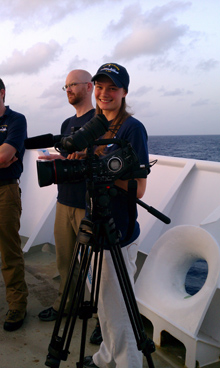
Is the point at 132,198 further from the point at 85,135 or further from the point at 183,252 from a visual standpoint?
the point at 183,252

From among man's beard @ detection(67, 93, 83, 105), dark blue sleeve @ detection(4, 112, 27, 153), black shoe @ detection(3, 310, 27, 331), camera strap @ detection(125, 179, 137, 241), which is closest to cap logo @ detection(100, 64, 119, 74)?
camera strap @ detection(125, 179, 137, 241)

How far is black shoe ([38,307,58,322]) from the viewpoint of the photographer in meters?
3.05

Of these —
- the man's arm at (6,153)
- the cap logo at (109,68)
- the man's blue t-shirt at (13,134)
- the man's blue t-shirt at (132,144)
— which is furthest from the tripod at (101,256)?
the man's blue t-shirt at (13,134)

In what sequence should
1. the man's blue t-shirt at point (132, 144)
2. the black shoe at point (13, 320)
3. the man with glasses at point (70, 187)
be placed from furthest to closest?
the black shoe at point (13, 320), the man with glasses at point (70, 187), the man's blue t-shirt at point (132, 144)

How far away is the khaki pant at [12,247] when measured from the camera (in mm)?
2938

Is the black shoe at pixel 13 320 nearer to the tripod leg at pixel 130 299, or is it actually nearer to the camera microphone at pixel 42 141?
the tripod leg at pixel 130 299

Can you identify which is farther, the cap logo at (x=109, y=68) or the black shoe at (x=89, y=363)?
the black shoe at (x=89, y=363)

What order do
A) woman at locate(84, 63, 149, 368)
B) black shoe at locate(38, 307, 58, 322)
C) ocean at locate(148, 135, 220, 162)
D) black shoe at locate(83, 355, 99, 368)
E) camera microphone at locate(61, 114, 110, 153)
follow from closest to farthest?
camera microphone at locate(61, 114, 110, 153)
woman at locate(84, 63, 149, 368)
black shoe at locate(83, 355, 99, 368)
black shoe at locate(38, 307, 58, 322)
ocean at locate(148, 135, 220, 162)

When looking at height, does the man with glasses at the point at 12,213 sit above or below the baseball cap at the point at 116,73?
below

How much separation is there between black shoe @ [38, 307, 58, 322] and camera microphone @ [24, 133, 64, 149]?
184cm

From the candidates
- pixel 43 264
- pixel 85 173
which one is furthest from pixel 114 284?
pixel 43 264

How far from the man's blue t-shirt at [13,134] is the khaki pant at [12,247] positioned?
0.12m

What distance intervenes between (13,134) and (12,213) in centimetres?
67

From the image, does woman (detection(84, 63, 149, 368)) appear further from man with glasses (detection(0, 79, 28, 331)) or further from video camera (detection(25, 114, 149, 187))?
man with glasses (detection(0, 79, 28, 331))
